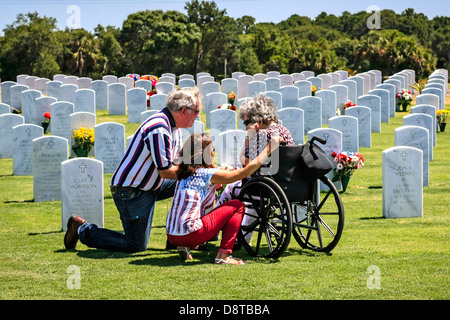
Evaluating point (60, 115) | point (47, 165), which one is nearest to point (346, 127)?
point (47, 165)

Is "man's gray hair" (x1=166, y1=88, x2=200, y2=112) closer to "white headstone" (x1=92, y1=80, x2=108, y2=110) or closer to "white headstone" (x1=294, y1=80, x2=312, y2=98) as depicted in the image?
"white headstone" (x1=294, y1=80, x2=312, y2=98)

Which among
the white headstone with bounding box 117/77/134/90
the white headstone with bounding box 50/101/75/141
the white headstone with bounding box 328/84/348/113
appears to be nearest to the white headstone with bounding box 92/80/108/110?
the white headstone with bounding box 117/77/134/90

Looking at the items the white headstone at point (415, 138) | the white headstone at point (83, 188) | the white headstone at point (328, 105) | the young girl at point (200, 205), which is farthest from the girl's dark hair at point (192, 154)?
the white headstone at point (328, 105)

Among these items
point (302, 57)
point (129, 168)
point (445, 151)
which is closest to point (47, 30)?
point (302, 57)

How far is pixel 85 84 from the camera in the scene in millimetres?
26297

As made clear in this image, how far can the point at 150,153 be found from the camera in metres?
6.59

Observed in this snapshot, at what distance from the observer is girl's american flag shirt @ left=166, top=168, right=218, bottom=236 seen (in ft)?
20.8

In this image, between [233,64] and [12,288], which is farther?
[233,64]

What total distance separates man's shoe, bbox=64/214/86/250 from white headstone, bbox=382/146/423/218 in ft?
13.0

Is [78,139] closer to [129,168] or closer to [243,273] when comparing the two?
[129,168]

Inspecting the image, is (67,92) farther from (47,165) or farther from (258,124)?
(258,124)

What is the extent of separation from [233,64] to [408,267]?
110 ft

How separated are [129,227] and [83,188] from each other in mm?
1458

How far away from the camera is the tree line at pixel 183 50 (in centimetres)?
3425
